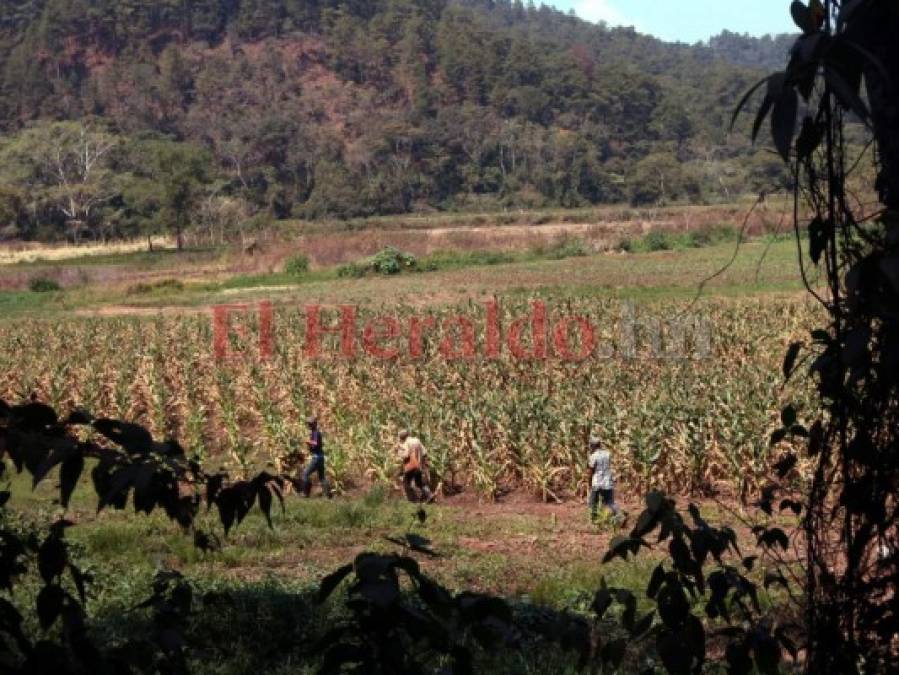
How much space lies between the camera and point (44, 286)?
48.9 meters

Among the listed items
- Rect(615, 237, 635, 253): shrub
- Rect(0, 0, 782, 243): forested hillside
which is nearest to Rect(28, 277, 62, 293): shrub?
Rect(0, 0, 782, 243): forested hillside

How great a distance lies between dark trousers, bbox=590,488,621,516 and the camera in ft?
40.7

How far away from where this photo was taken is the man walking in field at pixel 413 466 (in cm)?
1395

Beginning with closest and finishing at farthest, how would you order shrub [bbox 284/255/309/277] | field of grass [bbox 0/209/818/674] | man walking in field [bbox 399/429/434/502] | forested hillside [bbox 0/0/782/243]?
field of grass [bbox 0/209/818/674] < man walking in field [bbox 399/429/434/502] < shrub [bbox 284/255/309/277] < forested hillside [bbox 0/0/782/243]

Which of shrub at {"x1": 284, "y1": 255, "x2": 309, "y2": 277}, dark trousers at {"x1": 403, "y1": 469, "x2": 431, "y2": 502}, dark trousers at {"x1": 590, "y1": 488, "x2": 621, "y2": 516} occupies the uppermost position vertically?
shrub at {"x1": 284, "y1": 255, "x2": 309, "y2": 277}

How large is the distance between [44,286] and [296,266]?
11.6 metres

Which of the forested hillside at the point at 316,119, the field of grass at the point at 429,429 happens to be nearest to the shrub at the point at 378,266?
the field of grass at the point at 429,429

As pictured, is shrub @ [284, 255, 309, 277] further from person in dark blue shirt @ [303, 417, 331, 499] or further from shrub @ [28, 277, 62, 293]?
person in dark blue shirt @ [303, 417, 331, 499]

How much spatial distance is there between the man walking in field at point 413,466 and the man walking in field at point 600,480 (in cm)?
252

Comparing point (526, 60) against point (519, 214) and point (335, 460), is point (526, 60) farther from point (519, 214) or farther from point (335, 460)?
point (335, 460)

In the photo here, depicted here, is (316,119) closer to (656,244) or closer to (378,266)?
(656,244)

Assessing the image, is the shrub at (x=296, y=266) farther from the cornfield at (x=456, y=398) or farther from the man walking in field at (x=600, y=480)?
Result: the man walking in field at (x=600, y=480)

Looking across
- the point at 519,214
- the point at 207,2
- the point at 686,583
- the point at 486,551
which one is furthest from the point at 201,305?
the point at 207,2

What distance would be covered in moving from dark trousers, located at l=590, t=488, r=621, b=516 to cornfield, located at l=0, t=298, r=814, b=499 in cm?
166
